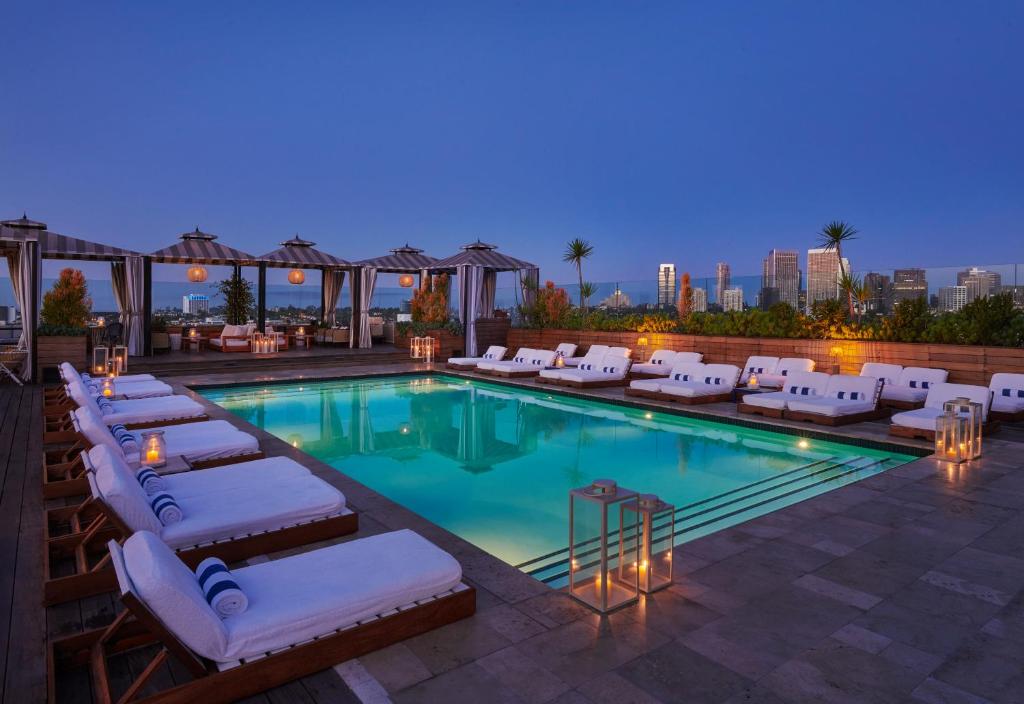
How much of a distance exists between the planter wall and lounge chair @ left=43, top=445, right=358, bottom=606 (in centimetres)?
798

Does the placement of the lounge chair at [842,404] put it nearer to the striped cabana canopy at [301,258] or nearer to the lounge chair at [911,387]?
the lounge chair at [911,387]

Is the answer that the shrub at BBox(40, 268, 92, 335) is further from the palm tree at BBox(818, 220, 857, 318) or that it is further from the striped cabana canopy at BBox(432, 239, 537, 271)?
the palm tree at BBox(818, 220, 857, 318)

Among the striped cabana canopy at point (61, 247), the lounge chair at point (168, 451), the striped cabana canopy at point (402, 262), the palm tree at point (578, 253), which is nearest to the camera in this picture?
the lounge chair at point (168, 451)

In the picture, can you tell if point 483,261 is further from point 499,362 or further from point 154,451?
point 154,451

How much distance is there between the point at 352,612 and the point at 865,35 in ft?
98.9

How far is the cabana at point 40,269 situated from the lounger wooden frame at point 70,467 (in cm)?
661

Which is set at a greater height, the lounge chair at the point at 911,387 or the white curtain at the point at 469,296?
the white curtain at the point at 469,296

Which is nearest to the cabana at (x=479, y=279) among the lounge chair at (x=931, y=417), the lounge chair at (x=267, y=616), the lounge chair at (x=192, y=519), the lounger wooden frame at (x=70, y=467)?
the lounge chair at (x=931, y=417)

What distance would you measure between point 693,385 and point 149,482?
7.21 meters

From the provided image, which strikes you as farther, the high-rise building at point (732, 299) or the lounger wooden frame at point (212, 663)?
the high-rise building at point (732, 299)

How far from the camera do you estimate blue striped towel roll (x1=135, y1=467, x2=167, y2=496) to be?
3.62 metres

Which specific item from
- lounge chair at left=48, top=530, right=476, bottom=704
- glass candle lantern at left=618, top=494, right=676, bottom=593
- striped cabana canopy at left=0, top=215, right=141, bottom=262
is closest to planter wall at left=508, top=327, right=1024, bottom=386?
glass candle lantern at left=618, top=494, right=676, bottom=593

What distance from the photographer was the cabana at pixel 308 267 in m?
15.5

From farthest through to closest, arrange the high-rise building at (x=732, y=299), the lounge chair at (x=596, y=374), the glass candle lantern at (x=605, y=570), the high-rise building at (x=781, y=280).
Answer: the high-rise building at (x=732, y=299)
the high-rise building at (x=781, y=280)
the lounge chair at (x=596, y=374)
the glass candle lantern at (x=605, y=570)
